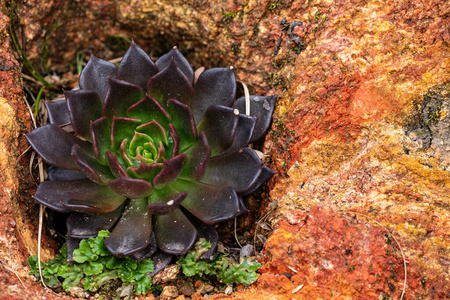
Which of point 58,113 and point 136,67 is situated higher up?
point 136,67

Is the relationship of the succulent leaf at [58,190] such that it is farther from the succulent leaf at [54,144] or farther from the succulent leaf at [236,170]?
the succulent leaf at [236,170]

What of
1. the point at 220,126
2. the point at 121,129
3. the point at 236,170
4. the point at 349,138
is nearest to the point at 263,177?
the point at 236,170

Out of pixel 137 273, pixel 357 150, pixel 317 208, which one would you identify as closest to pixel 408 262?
pixel 317 208

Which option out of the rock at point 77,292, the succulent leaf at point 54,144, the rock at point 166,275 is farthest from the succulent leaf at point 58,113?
the rock at point 166,275

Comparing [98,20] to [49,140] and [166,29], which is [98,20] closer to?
[166,29]

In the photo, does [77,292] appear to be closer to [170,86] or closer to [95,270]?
[95,270]

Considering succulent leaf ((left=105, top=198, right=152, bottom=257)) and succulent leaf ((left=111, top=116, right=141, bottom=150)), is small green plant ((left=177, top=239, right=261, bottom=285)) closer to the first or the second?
succulent leaf ((left=105, top=198, right=152, bottom=257))

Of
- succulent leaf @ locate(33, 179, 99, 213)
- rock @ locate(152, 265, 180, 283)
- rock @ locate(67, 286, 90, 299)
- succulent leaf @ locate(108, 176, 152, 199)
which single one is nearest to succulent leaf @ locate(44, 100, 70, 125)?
succulent leaf @ locate(33, 179, 99, 213)
